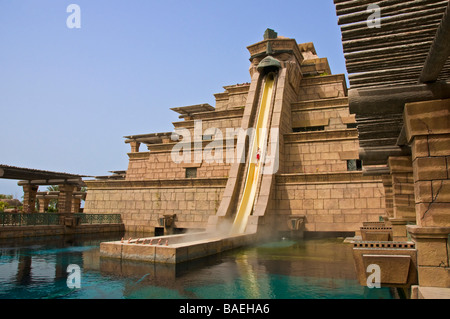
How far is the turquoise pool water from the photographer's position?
7.22 meters

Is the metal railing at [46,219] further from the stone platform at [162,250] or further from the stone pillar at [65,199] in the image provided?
the stone platform at [162,250]

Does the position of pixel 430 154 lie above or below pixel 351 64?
below

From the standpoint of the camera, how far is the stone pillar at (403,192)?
8492mm

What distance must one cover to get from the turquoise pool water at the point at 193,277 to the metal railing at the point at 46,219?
4292 mm

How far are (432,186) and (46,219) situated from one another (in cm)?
1941

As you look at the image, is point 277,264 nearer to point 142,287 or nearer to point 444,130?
point 142,287

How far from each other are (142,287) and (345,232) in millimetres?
13402

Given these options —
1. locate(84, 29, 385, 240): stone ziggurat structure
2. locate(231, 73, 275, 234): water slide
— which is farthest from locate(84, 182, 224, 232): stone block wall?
locate(231, 73, 275, 234): water slide

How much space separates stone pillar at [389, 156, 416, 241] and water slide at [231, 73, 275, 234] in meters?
9.49

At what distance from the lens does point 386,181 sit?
12023 millimetres

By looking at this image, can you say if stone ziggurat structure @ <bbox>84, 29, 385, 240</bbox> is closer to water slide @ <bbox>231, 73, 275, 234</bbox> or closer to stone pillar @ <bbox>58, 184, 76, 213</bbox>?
water slide @ <bbox>231, 73, 275, 234</bbox>

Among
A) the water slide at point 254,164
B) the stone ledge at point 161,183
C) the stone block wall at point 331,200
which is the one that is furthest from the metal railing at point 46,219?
the stone block wall at point 331,200

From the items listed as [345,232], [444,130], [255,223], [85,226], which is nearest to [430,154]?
[444,130]

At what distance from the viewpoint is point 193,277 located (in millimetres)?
8812
